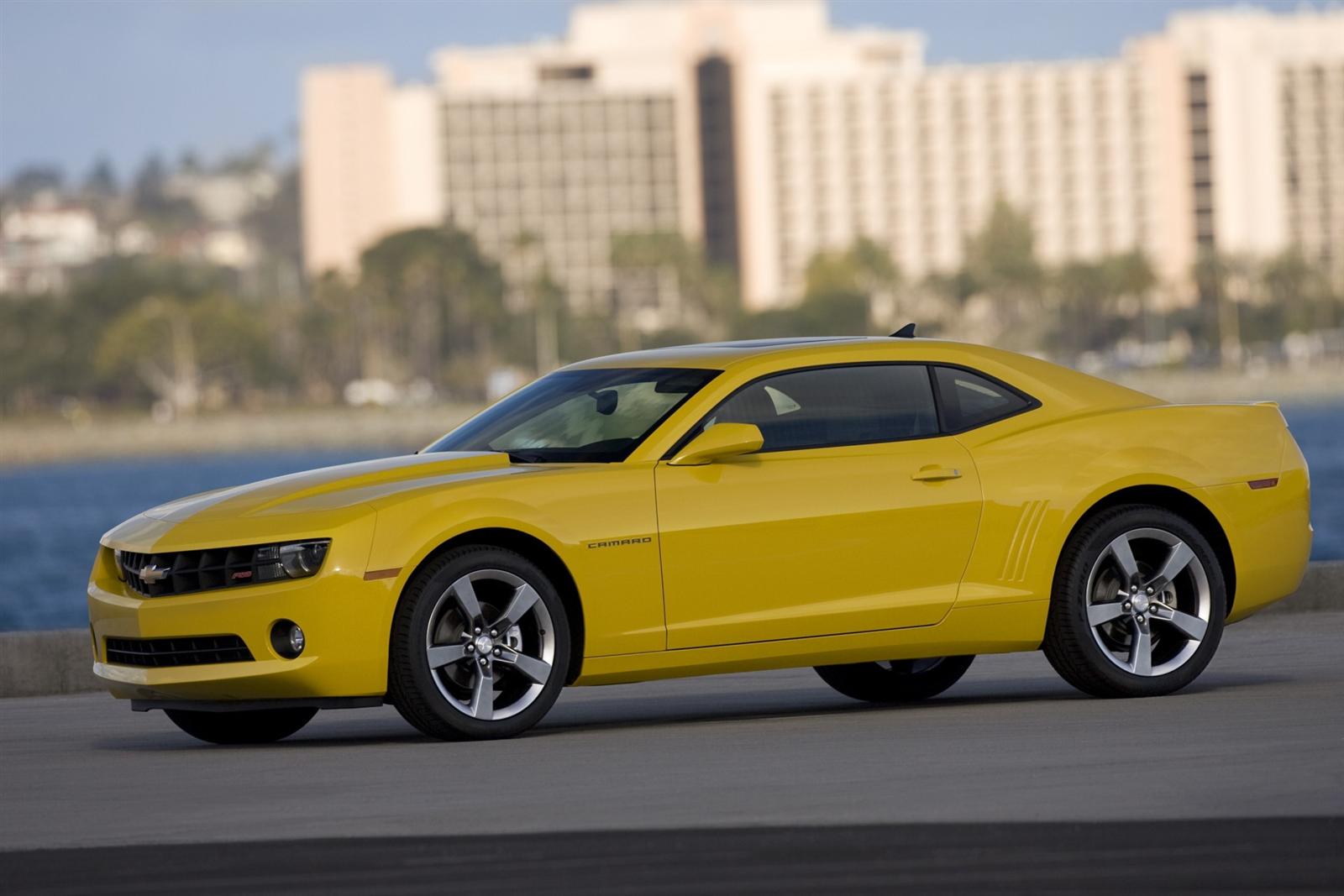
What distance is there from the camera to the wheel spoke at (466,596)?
8.38m

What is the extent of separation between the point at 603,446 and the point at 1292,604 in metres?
6.13

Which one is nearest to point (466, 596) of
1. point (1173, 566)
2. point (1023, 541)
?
point (1023, 541)

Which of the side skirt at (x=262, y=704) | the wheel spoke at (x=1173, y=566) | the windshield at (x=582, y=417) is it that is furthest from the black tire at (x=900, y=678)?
the side skirt at (x=262, y=704)

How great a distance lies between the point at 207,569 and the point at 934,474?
274cm

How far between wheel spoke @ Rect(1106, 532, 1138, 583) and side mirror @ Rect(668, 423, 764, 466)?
157 cm

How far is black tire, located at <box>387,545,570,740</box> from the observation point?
326 inches

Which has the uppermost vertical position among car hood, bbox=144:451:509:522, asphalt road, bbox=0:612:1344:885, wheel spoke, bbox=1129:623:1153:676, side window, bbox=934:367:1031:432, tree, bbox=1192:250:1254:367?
tree, bbox=1192:250:1254:367

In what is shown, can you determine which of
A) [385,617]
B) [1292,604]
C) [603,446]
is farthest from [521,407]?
[1292,604]

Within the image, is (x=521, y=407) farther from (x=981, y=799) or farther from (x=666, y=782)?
(x=981, y=799)

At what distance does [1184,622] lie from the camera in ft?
30.8

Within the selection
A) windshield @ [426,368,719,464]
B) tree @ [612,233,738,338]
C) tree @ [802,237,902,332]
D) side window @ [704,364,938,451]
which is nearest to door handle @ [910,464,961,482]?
side window @ [704,364,938,451]

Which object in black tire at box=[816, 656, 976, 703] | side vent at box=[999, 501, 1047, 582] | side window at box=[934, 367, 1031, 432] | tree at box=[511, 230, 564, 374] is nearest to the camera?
side vent at box=[999, 501, 1047, 582]

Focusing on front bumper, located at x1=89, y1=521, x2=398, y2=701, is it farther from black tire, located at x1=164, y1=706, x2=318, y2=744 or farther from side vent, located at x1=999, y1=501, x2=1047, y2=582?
side vent, located at x1=999, y1=501, x2=1047, y2=582

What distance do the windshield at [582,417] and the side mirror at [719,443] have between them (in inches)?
7.9
